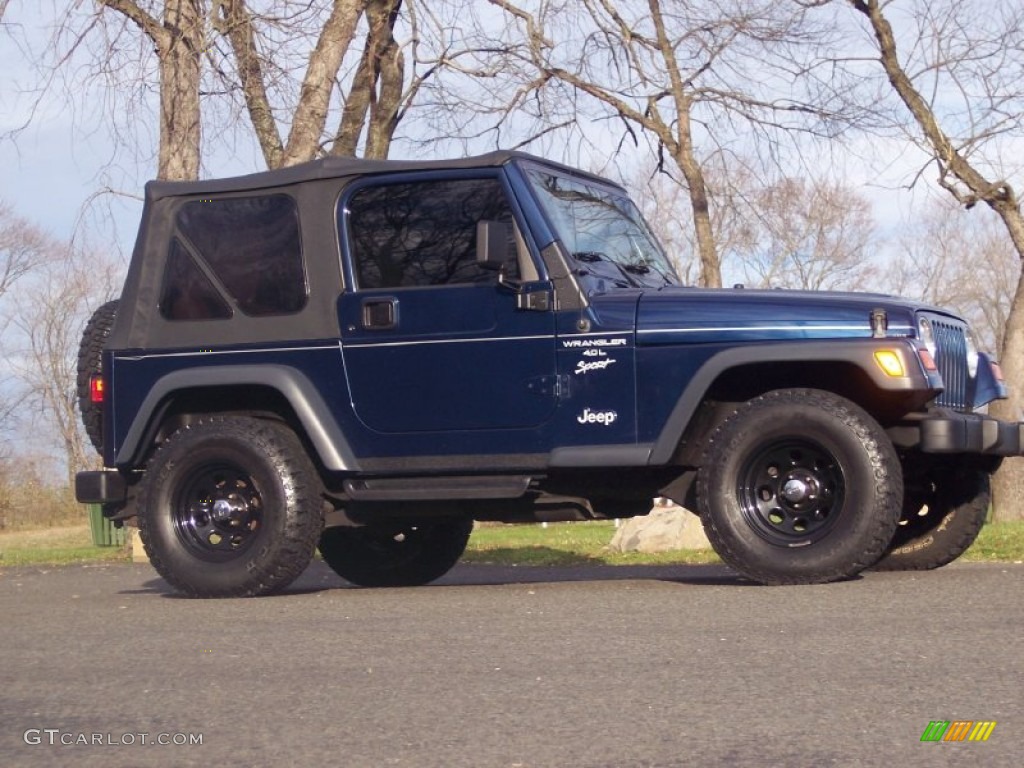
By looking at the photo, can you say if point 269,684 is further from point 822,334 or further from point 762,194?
point 762,194

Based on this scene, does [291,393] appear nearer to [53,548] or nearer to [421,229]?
[421,229]

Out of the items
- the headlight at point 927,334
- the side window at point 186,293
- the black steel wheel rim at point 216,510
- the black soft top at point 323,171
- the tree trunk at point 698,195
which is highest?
the tree trunk at point 698,195

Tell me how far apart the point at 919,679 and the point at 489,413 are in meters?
3.50

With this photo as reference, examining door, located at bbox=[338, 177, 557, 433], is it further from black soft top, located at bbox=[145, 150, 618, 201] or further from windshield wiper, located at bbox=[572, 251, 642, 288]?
windshield wiper, located at bbox=[572, 251, 642, 288]

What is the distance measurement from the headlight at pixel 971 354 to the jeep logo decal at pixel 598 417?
193 cm

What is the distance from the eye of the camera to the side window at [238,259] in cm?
825

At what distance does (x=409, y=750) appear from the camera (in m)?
3.88

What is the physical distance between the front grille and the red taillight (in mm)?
4444

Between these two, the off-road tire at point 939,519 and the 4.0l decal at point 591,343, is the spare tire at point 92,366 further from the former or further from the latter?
the off-road tire at point 939,519

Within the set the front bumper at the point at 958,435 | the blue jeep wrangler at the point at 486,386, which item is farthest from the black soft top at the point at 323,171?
the front bumper at the point at 958,435

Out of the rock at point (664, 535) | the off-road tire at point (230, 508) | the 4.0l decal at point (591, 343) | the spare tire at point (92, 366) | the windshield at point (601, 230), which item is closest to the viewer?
the 4.0l decal at point (591, 343)

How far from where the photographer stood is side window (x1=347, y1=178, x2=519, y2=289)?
26.1 feet

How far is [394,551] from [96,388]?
6.56ft

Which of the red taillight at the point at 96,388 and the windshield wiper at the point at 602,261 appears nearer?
the windshield wiper at the point at 602,261
